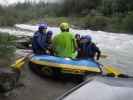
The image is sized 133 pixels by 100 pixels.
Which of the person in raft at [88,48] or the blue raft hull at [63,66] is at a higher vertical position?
the person in raft at [88,48]

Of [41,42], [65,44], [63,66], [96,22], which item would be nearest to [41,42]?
[41,42]

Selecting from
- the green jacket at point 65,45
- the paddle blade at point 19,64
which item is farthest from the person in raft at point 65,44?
the paddle blade at point 19,64

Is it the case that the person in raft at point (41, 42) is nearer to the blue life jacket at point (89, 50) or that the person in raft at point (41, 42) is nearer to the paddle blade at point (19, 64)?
the paddle blade at point (19, 64)

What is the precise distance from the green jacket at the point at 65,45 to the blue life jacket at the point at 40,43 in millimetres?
305

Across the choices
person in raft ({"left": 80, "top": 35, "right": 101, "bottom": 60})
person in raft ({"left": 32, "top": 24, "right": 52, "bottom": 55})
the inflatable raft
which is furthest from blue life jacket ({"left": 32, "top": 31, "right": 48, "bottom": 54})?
person in raft ({"left": 80, "top": 35, "right": 101, "bottom": 60})

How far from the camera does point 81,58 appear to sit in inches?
455

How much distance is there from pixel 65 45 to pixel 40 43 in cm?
65

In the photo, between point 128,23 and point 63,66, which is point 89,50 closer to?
point 63,66

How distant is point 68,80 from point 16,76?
1621 mm

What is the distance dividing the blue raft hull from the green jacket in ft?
2.07

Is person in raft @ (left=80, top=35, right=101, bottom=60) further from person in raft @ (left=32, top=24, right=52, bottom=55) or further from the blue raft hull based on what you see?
person in raft @ (left=32, top=24, right=52, bottom=55)

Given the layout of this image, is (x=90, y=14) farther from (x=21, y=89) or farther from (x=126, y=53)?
(x=21, y=89)

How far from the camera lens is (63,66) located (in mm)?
11070

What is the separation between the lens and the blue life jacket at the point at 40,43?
1190 centimetres
